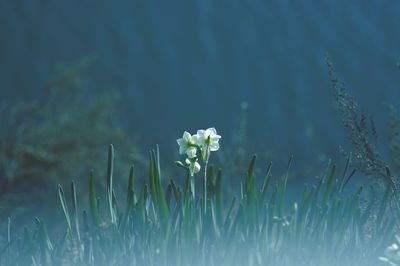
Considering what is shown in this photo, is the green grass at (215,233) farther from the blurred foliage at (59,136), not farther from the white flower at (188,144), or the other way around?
the blurred foliage at (59,136)

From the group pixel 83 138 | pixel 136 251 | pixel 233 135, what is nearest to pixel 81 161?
pixel 83 138

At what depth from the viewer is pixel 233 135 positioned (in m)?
2.25

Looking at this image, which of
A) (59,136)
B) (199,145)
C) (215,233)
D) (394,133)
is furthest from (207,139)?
(59,136)

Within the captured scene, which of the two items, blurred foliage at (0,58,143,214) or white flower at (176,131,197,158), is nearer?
white flower at (176,131,197,158)

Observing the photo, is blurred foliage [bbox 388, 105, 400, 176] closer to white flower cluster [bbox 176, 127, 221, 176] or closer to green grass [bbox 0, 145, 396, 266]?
green grass [bbox 0, 145, 396, 266]

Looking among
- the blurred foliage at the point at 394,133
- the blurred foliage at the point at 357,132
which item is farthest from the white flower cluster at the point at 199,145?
the blurred foliage at the point at 394,133

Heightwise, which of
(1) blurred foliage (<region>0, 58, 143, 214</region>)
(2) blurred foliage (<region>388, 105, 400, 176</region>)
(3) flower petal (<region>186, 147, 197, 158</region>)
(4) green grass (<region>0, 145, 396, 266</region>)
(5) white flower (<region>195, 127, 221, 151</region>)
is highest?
(1) blurred foliage (<region>0, 58, 143, 214</region>)

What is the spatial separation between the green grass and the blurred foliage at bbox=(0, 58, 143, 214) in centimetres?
123

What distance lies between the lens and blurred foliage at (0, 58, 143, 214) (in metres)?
2.24

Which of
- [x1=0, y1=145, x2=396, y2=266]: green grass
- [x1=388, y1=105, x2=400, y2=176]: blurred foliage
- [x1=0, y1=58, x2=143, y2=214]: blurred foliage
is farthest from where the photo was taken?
[x1=0, y1=58, x2=143, y2=214]: blurred foliage

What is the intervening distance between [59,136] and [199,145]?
135 cm

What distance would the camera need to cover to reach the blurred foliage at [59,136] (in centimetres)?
224

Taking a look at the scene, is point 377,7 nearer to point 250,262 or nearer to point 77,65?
point 77,65

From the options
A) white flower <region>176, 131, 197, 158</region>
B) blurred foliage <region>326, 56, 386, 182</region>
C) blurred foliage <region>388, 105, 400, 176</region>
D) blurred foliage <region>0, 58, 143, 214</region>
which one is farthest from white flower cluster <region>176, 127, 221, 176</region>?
blurred foliage <region>0, 58, 143, 214</region>
